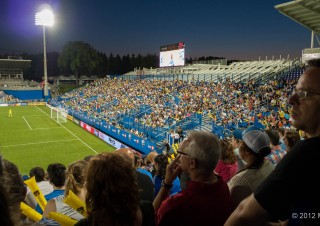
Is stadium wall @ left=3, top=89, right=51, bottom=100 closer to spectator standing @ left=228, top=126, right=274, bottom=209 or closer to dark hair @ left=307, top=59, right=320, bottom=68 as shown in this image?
spectator standing @ left=228, top=126, right=274, bottom=209

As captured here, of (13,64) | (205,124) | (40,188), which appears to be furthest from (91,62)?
(40,188)

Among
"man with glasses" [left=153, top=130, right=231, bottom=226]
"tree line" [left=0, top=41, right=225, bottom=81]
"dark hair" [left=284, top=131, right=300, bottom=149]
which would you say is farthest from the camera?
"tree line" [left=0, top=41, right=225, bottom=81]

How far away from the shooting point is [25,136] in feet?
83.6

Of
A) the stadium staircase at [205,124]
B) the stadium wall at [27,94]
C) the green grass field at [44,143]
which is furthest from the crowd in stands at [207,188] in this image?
the stadium wall at [27,94]

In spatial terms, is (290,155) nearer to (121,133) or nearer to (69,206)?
(69,206)

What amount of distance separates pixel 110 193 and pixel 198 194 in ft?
2.49

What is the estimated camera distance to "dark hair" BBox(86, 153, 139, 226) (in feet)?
6.50

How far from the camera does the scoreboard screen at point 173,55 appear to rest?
36.3 meters

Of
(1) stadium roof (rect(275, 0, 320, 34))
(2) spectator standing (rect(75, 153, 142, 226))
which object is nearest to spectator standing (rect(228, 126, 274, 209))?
(2) spectator standing (rect(75, 153, 142, 226))

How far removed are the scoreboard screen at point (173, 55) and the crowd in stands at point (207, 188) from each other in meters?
33.8

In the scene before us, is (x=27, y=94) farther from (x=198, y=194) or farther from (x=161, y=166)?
(x=198, y=194)

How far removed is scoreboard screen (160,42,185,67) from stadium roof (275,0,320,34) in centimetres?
2007

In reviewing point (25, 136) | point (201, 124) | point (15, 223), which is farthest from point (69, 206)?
point (25, 136)

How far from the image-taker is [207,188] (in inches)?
93.2
